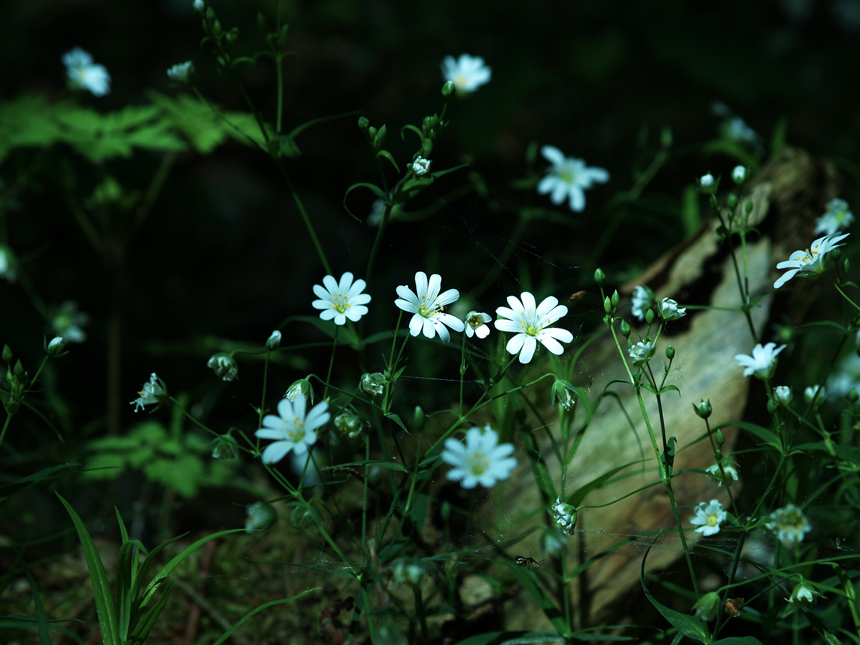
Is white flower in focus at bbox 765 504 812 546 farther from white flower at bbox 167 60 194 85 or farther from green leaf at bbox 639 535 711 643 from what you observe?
white flower at bbox 167 60 194 85

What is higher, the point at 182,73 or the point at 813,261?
the point at 182,73

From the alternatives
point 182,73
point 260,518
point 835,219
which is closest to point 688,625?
point 260,518

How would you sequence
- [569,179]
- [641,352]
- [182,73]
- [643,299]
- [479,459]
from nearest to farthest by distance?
[479,459]
[641,352]
[643,299]
[182,73]
[569,179]

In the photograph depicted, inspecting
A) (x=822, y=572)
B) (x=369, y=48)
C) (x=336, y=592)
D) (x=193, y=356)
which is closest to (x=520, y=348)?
(x=336, y=592)

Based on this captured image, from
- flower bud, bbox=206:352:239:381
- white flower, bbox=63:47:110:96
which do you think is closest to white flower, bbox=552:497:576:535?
flower bud, bbox=206:352:239:381

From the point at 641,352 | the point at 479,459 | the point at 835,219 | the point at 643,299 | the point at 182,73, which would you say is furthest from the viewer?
the point at 835,219

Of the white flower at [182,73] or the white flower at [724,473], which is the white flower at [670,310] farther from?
the white flower at [182,73]

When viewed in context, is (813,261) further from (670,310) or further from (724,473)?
(724,473)
